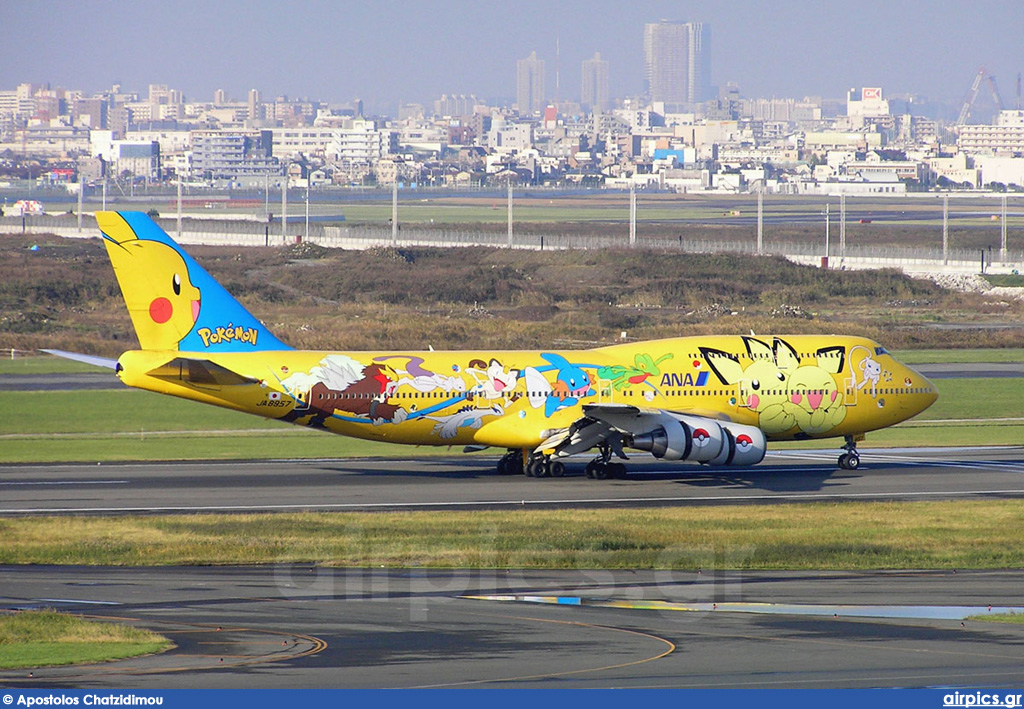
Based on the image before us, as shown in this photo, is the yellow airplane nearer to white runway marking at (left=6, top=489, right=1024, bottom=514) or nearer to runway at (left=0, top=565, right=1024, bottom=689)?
white runway marking at (left=6, top=489, right=1024, bottom=514)

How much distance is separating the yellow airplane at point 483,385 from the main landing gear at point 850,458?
12cm

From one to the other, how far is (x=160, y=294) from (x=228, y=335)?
2.90 metres

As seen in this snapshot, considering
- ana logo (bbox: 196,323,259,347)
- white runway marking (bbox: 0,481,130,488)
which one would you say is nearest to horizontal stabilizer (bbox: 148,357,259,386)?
ana logo (bbox: 196,323,259,347)

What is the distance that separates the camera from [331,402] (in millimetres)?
48281

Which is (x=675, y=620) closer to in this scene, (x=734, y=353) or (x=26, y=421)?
(x=734, y=353)

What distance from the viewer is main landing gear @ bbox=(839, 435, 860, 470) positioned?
5162 centimetres

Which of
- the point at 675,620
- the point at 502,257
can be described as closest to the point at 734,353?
the point at 675,620

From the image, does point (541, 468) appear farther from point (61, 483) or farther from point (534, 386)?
point (61, 483)

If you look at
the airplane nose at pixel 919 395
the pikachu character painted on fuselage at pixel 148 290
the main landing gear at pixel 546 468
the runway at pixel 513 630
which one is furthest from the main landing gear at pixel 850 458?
the pikachu character painted on fuselage at pixel 148 290

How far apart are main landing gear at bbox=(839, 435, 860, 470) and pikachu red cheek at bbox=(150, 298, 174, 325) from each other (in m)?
26.7

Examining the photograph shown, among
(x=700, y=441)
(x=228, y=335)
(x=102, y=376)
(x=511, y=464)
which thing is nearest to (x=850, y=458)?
(x=700, y=441)

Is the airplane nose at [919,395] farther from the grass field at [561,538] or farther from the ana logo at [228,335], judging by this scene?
the ana logo at [228,335]

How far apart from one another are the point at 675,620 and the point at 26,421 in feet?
152

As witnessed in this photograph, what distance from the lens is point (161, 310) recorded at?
48.4 meters
